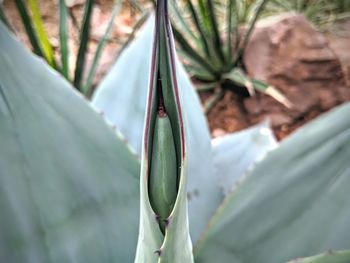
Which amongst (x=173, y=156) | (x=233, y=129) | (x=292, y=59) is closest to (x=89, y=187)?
(x=173, y=156)

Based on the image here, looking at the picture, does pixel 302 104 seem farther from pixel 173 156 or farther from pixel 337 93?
pixel 173 156

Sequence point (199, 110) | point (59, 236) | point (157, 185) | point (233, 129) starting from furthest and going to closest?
point (233, 129)
point (199, 110)
point (59, 236)
point (157, 185)

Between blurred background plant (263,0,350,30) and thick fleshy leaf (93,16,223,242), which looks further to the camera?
blurred background plant (263,0,350,30)

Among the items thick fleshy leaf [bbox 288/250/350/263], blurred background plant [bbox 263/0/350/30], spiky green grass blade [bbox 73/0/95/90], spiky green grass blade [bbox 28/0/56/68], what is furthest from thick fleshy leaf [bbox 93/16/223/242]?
blurred background plant [bbox 263/0/350/30]

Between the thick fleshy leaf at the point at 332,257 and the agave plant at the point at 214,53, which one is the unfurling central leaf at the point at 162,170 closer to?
the thick fleshy leaf at the point at 332,257

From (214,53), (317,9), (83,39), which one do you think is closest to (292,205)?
(83,39)

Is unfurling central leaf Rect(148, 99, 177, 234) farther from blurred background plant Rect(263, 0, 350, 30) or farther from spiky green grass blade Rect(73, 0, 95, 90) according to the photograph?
blurred background plant Rect(263, 0, 350, 30)
